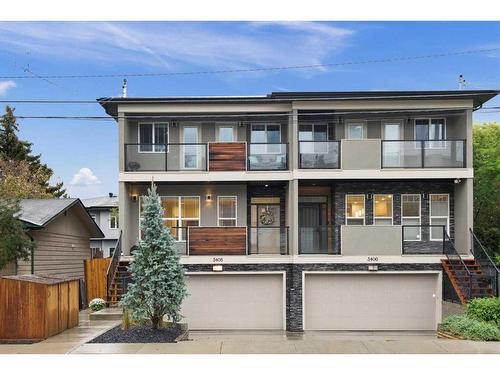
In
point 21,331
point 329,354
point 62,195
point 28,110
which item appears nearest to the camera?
point 329,354

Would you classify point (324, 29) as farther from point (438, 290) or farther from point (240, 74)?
point (438, 290)

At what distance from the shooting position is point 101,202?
164 feet

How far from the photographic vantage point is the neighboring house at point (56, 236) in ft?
67.4

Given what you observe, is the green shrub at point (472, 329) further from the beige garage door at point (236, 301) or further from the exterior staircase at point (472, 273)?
the beige garage door at point (236, 301)

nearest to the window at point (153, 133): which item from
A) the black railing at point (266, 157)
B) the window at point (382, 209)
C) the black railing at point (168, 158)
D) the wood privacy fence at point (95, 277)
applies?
the black railing at point (168, 158)

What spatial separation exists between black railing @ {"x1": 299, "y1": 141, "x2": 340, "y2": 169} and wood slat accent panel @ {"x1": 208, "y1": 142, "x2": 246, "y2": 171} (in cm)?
213

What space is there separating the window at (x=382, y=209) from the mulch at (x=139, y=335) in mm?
10498

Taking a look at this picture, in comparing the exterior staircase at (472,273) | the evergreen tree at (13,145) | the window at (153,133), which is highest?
the evergreen tree at (13,145)

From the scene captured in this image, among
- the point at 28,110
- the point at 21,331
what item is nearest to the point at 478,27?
the point at 28,110

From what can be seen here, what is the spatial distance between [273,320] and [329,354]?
9496 mm

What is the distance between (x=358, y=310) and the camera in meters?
21.0

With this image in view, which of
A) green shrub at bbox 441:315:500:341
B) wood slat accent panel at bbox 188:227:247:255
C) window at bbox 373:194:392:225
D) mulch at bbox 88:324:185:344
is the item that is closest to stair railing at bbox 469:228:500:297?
window at bbox 373:194:392:225

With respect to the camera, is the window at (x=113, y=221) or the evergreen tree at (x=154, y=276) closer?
the evergreen tree at (x=154, y=276)

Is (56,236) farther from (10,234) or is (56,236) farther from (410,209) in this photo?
(410,209)
